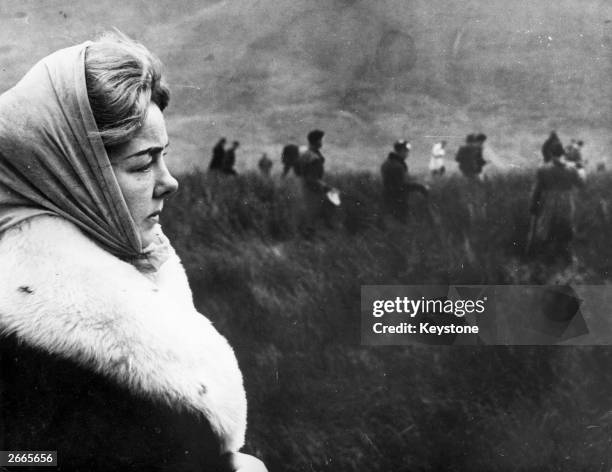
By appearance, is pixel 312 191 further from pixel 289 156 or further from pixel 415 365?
pixel 415 365

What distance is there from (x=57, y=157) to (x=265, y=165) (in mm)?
853

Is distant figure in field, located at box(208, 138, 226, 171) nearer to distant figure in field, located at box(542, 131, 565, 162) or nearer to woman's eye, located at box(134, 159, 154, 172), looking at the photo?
woman's eye, located at box(134, 159, 154, 172)

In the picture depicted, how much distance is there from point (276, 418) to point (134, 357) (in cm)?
82

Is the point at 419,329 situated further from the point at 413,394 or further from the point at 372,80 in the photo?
the point at 372,80

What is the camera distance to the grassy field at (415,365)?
291 centimetres

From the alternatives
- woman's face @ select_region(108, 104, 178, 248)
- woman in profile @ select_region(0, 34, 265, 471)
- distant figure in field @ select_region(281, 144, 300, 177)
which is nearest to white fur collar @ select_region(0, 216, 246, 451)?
woman in profile @ select_region(0, 34, 265, 471)

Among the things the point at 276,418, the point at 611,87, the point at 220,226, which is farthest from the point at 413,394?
the point at 611,87

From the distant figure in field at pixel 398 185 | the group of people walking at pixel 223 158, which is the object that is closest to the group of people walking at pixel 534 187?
the distant figure in field at pixel 398 185

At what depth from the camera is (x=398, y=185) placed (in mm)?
2928

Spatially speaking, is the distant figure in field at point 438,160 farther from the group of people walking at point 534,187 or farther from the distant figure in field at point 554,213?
the distant figure in field at point 554,213

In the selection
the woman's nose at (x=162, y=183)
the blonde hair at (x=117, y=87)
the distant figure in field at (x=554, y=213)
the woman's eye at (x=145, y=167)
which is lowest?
the distant figure in field at (x=554, y=213)

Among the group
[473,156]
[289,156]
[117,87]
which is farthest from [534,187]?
[117,87]

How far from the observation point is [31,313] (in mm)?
2275

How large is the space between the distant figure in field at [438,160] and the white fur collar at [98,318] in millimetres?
1108
